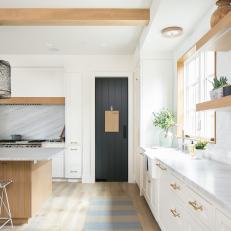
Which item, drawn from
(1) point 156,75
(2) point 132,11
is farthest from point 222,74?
(1) point 156,75

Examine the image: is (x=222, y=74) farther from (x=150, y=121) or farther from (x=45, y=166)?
(x=45, y=166)

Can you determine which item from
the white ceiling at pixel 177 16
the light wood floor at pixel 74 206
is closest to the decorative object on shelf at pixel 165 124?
the light wood floor at pixel 74 206

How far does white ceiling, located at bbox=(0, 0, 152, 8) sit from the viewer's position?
138 inches

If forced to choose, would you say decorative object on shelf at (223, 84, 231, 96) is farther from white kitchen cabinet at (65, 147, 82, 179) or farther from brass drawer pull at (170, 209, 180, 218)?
white kitchen cabinet at (65, 147, 82, 179)

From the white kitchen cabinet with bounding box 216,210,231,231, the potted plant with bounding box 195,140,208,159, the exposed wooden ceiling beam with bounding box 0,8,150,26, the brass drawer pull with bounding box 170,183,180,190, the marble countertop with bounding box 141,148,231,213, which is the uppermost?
the exposed wooden ceiling beam with bounding box 0,8,150,26

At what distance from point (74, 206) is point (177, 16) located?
9.87ft

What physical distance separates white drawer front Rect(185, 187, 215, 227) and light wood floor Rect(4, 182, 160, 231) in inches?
61.9

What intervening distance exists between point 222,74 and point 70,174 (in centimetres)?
411

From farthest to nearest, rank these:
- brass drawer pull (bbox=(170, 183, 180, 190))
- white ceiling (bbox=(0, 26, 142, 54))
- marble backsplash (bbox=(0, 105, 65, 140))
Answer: marble backsplash (bbox=(0, 105, 65, 140)) < white ceiling (bbox=(0, 26, 142, 54)) < brass drawer pull (bbox=(170, 183, 180, 190))

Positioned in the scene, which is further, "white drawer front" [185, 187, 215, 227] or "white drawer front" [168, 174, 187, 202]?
"white drawer front" [168, 174, 187, 202]

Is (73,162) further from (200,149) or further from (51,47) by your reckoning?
(200,149)

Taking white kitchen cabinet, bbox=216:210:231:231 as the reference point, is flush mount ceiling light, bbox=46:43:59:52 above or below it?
above

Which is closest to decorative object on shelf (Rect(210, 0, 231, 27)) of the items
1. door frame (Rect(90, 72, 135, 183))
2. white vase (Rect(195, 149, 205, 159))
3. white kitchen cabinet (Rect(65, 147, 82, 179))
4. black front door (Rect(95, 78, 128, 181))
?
white vase (Rect(195, 149, 205, 159))

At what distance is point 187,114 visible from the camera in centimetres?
444
